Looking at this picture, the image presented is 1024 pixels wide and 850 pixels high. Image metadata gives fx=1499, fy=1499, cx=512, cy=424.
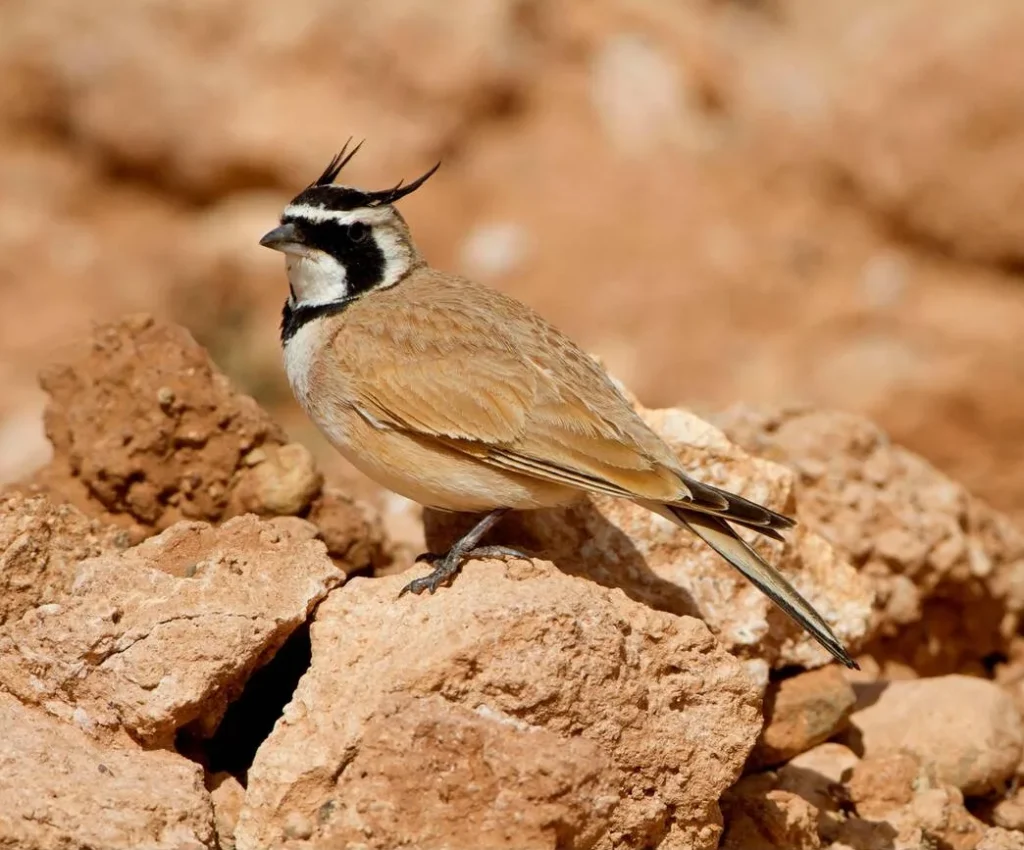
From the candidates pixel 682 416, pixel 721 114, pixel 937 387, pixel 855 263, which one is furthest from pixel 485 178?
pixel 682 416

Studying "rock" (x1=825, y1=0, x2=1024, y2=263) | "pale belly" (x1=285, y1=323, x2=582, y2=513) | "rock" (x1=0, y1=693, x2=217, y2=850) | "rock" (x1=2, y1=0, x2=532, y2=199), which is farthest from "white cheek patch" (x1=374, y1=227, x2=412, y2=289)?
"rock" (x1=825, y1=0, x2=1024, y2=263)

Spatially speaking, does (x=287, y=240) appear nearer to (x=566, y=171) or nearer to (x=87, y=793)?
(x=87, y=793)

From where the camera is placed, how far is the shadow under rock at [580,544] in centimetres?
536

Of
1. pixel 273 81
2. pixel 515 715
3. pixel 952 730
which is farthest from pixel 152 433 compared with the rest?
pixel 273 81

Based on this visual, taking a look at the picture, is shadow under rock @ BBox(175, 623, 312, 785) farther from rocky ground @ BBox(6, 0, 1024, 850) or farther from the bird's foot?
the bird's foot

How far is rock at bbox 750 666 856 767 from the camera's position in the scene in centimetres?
539

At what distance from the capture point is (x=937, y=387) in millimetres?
10242

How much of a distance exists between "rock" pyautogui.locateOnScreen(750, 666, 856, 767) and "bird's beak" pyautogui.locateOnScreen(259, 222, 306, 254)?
2.41m

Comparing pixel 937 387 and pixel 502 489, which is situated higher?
pixel 937 387

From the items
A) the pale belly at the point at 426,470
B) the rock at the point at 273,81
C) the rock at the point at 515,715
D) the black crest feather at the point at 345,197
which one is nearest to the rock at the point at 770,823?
the rock at the point at 515,715

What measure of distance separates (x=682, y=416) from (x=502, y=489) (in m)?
0.96

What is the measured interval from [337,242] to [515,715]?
219 centimetres

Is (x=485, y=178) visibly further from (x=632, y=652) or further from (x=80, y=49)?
(x=632, y=652)

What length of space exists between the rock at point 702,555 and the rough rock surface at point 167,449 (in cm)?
53
